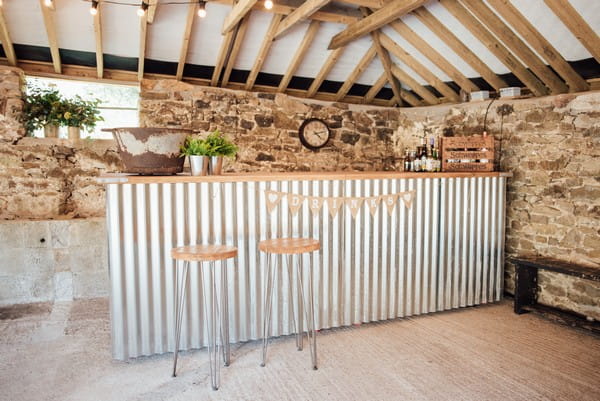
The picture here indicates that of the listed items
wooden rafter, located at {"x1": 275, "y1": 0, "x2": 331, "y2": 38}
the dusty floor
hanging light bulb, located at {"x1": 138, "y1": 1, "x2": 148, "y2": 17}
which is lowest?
the dusty floor

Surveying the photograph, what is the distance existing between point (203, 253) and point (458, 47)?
3.75 metres

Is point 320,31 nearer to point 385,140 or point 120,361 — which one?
point 385,140

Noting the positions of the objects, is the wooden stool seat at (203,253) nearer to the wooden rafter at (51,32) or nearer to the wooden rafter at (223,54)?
the wooden rafter at (223,54)

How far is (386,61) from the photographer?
577 cm

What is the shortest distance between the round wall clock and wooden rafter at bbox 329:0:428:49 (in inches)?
49.7

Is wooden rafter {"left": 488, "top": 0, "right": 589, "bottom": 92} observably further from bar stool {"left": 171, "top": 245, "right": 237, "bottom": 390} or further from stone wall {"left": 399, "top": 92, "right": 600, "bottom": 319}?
bar stool {"left": 171, "top": 245, "right": 237, "bottom": 390}

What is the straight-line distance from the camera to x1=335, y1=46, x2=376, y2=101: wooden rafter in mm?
5795

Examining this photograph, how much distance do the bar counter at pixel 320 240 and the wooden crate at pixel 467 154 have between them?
0.14 metres

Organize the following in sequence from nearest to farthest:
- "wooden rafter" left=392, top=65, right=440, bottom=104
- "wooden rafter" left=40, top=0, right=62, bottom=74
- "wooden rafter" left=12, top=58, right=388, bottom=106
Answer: "wooden rafter" left=40, top=0, right=62, bottom=74 < "wooden rafter" left=12, top=58, right=388, bottom=106 < "wooden rafter" left=392, top=65, right=440, bottom=104

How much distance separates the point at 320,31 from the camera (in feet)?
17.6

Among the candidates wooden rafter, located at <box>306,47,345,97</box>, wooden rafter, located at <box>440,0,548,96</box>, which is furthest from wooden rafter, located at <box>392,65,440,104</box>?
wooden rafter, located at <box>440,0,548,96</box>

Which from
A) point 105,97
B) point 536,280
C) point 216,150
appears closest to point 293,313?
point 216,150

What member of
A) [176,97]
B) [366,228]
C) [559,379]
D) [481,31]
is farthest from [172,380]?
[481,31]

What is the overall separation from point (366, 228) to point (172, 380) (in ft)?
6.42
